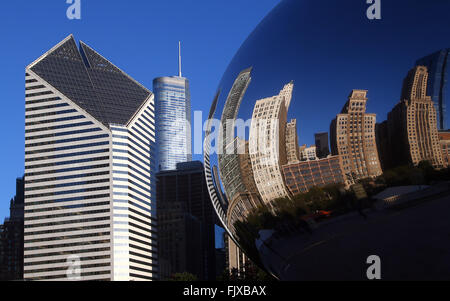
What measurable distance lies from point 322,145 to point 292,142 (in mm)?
267

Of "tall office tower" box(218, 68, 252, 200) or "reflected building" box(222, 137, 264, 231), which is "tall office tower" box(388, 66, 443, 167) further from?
"tall office tower" box(218, 68, 252, 200)

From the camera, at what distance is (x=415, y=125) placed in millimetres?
4434

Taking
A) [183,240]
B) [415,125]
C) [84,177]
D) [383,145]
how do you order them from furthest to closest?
[183,240] → [84,177] → [383,145] → [415,125]

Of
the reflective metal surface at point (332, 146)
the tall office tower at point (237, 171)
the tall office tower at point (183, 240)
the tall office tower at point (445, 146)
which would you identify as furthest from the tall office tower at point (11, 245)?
the tall office tower at point (445, 146)

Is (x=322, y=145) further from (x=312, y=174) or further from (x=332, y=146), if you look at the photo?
(x=312, y=174)

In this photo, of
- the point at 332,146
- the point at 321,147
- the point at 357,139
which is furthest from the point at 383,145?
the point at 321,147

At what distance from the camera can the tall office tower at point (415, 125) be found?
4387mm

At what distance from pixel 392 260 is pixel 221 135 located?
2138 mm

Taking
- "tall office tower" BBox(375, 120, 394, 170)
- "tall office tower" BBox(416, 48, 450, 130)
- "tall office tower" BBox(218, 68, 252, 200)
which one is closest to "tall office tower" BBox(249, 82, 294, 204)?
"tall office tower" BBox(218, 68, 252, 200)

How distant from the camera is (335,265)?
16.2 feet

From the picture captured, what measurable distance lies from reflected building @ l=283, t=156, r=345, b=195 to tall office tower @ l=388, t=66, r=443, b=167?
451 millimetres

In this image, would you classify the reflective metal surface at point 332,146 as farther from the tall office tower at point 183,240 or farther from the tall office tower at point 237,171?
the tall office tower at point 183,240

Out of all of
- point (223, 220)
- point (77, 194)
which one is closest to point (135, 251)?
point (77, 194)
